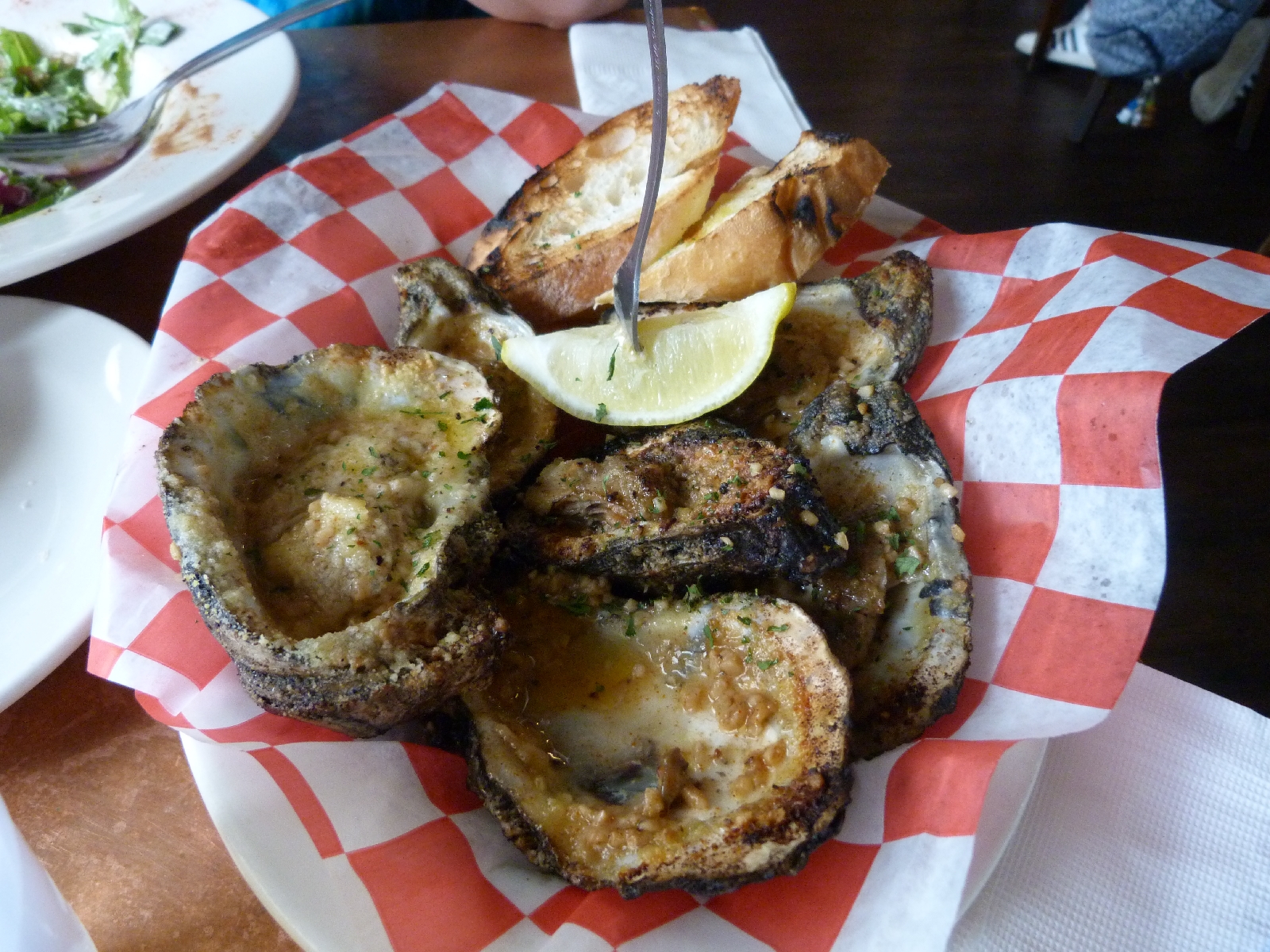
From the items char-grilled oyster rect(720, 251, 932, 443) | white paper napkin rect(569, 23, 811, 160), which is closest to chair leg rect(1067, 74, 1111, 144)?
white paper napkin rect(569, 23, 811, 160)

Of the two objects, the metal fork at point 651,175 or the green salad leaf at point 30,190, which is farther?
the green salad leaf at point 30,190

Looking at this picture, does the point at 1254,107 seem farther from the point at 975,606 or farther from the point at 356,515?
the point at 356,515

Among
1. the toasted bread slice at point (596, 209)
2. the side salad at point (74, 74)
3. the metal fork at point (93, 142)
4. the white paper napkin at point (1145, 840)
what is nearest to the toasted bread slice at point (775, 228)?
the toasted bread slice at point (596, 209)

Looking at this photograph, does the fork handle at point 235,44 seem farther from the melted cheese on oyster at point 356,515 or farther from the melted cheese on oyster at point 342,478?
the melted cheese on oyster at point 356,515

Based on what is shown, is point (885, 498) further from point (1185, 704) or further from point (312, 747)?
point (312, 747)

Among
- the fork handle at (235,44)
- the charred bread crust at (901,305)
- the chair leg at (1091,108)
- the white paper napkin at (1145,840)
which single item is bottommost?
the chair leg at (1091,108)

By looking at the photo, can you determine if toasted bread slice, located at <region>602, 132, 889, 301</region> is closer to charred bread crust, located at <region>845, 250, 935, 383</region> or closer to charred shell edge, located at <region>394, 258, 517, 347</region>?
charred bread crust, located at <region>845, 250, 935, 383</region>

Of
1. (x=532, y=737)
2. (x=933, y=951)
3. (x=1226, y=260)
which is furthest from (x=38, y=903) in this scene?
(x=1226, y=260)
